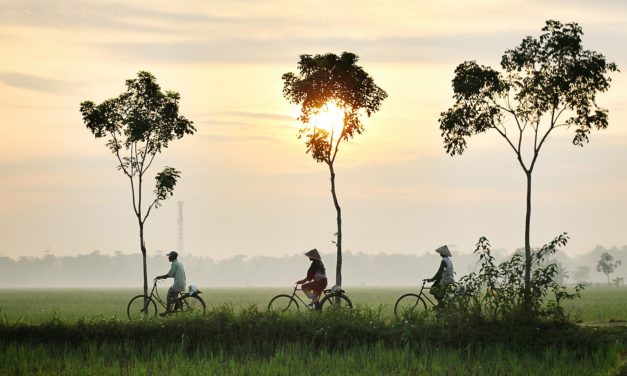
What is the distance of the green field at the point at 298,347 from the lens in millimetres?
19062

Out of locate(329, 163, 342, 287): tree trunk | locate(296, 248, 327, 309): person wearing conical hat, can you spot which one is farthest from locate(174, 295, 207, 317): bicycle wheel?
locate(329, 163, 342, 287): tree trunk

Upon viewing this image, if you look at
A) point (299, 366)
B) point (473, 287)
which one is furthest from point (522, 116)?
point (299, 366)

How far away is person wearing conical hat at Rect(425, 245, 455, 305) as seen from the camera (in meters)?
22.9

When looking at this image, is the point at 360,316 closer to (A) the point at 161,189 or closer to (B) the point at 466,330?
(B) the point at 466,330

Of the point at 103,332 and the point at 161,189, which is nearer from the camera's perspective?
the point at 103,332

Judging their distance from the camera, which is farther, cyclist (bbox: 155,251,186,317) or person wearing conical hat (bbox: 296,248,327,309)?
cyclist (bbox: 155,251,186,317)

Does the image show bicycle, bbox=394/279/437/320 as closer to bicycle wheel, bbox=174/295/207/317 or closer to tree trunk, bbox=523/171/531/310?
tree trunk, bbox=523/171/531/310

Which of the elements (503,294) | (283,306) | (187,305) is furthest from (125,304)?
(503,294)

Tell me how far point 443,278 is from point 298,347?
4.75m

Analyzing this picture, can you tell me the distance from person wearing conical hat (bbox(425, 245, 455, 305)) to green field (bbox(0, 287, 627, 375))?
44.5 inches

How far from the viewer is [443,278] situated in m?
23.3

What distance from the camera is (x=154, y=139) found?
110 ft

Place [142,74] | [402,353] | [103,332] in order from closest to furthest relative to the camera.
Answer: [402,353], [103,332], [142,74]

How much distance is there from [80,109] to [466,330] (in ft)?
62.1
